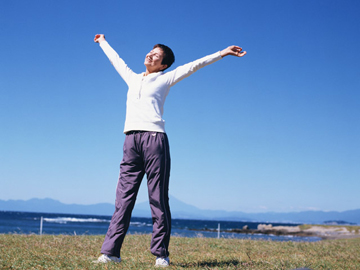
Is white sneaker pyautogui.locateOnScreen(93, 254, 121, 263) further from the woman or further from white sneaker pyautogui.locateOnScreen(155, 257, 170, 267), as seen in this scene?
white sneaker pyautogui.locateOnScreen(155, 257, 170, 267)

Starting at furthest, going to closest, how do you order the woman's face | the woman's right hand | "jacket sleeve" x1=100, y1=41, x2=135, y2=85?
the woman's right hand, "jacket sleeve" x1=100, y1=41, x2=135, y2=85, the woman's face

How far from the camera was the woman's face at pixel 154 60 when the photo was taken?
3869mm

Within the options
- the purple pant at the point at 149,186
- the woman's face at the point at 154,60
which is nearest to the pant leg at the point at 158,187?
the purple pant at the point at 149,186

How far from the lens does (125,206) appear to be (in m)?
3.61

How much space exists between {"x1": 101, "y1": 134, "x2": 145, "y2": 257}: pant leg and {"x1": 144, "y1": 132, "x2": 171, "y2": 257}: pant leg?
0.45 ft

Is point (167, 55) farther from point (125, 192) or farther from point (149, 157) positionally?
point (125, 192)

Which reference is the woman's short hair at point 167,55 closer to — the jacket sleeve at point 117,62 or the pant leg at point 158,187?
the jacket sleeve at point 117,62

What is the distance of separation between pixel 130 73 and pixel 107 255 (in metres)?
1.94

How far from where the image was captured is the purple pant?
3521 millimetres

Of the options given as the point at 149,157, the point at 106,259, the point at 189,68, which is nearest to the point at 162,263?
the point at 106,259

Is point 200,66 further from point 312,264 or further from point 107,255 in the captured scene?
point 312,264

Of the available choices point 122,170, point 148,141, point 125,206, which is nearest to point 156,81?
point 148,141

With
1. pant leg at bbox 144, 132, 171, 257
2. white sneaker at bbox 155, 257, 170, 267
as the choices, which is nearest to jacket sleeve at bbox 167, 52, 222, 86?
pant leg at bbox 144, 132, 171, 257

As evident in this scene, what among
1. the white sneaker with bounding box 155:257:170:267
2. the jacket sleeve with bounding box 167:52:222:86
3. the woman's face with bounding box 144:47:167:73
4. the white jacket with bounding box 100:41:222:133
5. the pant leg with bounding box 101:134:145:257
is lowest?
→ the white sneaker with bounding box 155:257:170:267
